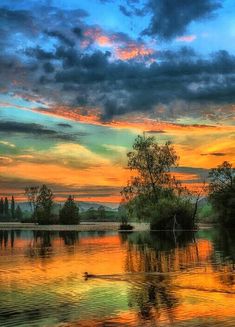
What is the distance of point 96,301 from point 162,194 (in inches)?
3390

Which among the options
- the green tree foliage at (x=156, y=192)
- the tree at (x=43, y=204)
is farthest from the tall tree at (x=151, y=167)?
the tree at (x=43, y=204)

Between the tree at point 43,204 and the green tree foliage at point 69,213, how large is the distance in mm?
9343

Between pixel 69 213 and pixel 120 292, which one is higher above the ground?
pixel 69 213

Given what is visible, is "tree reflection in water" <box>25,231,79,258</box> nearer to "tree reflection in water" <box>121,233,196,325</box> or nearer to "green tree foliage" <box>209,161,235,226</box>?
"tree reflection in water" <box>121,233,196,325</box>

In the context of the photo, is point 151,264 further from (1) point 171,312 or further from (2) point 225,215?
(2) point 225,215

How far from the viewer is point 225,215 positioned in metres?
115

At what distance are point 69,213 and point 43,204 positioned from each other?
34244 millimetres

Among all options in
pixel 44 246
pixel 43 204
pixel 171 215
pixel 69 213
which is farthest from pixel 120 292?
pixel 43 204

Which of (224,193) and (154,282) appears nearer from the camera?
(154,282)

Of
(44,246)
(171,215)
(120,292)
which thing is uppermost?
(171,215)

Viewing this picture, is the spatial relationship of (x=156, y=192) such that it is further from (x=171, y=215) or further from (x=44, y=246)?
(x=44, y=246)

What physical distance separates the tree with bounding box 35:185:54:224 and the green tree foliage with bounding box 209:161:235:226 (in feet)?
183

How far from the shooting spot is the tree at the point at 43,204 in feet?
529

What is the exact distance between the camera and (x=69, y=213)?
150 m
